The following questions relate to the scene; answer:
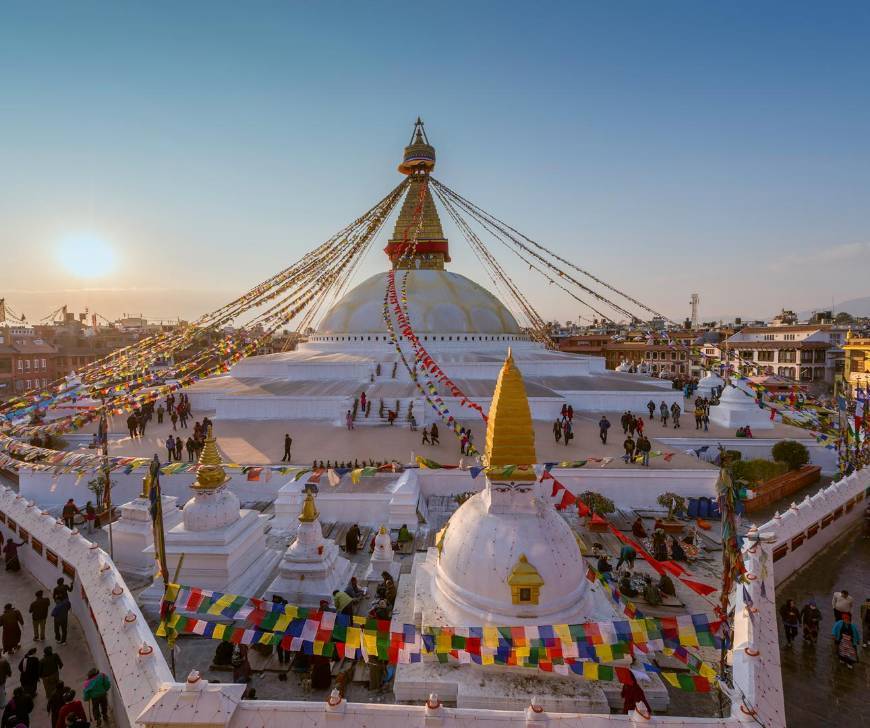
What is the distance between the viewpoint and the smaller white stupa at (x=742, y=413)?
13594mm

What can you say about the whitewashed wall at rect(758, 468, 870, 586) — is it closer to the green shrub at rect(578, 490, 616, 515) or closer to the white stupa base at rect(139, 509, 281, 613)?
the green shrub at rect(578, 490, 616, 515)

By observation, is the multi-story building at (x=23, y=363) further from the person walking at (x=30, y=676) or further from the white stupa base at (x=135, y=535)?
the person walking at (x=30, y=676)

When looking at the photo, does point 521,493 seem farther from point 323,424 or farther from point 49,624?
point 323,424

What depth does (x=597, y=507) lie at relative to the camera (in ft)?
28.1

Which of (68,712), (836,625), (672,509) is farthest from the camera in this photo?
(672,509)

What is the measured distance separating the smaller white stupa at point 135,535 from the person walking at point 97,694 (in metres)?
2.85

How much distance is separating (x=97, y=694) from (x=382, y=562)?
336cm

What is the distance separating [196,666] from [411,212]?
22.4 meters

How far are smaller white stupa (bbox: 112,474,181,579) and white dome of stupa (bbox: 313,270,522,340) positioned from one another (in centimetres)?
1382

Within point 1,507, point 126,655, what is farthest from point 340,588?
point 1,507

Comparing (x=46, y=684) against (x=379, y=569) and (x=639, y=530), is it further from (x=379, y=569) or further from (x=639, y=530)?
(x=639, y=530)

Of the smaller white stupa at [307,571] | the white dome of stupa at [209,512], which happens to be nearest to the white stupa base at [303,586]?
the smaller white stupa at [307,571]

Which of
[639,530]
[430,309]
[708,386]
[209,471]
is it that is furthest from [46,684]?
[708,386]

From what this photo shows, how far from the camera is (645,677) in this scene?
4406mm
